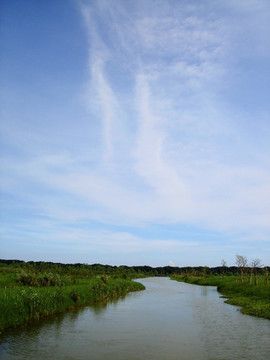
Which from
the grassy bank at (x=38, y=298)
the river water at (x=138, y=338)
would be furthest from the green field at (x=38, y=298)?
the river water at (x=138, y=338)

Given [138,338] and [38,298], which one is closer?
[138,338]

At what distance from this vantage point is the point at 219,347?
17312 mm

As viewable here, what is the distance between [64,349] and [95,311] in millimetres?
14349

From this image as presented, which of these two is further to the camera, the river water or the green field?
the green field

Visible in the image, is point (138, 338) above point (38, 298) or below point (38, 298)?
below

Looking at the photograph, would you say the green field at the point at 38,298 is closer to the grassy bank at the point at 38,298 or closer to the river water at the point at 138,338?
the grassy bank at the point at 38,298

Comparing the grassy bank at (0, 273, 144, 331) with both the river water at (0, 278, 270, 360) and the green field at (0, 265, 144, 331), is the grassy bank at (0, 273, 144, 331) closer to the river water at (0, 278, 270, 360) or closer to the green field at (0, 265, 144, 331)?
the green field at (0, 265, 144, 331)

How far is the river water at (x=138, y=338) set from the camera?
51.4 feet

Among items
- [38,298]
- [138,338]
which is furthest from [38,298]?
[138,338]

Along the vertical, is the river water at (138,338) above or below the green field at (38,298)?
below

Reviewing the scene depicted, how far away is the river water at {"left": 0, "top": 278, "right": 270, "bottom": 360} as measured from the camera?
1566cm

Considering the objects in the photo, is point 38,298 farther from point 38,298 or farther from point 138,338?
point 138,338

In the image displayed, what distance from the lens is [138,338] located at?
19.3 m

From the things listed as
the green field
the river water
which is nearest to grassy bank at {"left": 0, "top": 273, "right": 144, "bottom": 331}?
the green field
